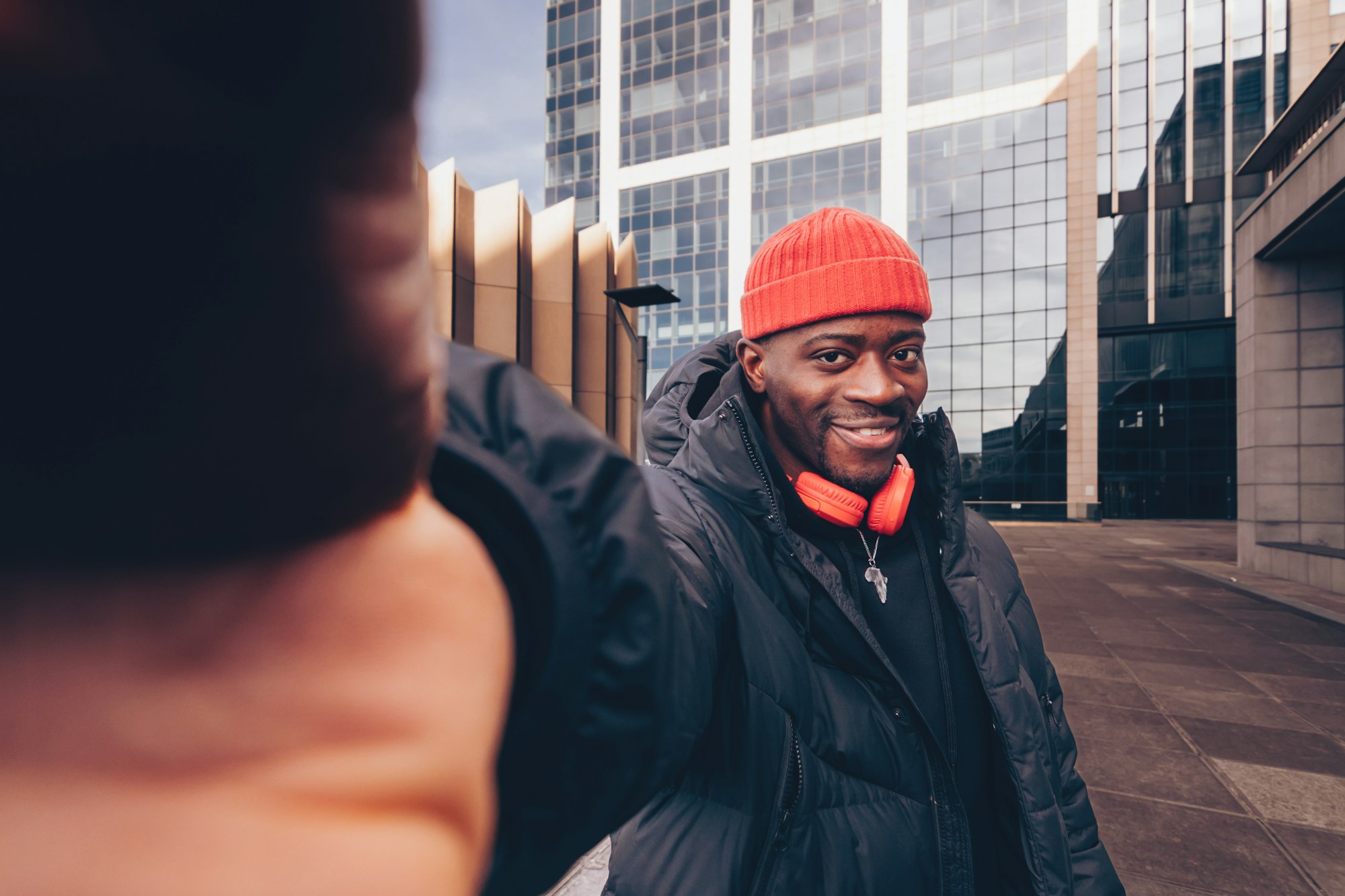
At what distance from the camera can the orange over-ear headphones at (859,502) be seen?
5.35 feet

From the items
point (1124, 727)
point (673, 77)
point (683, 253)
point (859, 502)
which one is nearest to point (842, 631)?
point (859, 502)

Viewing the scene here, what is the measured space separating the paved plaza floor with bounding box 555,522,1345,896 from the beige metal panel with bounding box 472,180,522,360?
10.3 m

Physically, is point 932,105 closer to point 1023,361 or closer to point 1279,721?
point 1023,361

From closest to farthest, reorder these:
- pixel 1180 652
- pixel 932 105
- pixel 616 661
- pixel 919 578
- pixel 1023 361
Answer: pixel 616 661, pixel 919 578, pixel 1180 652, pixel 1023 361, pixel 932 105

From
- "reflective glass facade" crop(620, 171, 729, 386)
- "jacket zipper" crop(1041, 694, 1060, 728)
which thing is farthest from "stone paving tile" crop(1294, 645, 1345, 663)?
"reflective glass facade" crop(620, 171, 729, 386)

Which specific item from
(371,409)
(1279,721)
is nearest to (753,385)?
(371,409)

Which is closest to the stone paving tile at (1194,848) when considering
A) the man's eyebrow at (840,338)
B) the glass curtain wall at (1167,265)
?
the man's eyebrow at (840,338)

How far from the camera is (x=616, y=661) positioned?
0.55m

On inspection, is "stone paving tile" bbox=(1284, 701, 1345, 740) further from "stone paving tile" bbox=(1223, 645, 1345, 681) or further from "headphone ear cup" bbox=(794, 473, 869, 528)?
"headphone ear cup" bbox=(794, 473, 869, 528)

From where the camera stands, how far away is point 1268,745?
3762 millimetres

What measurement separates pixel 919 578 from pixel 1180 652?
5.71 metres

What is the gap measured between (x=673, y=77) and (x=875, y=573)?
35.2m

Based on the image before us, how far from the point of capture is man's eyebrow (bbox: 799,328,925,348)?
5.67ft

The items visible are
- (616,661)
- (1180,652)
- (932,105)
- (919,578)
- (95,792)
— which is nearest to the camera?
(95,792)
